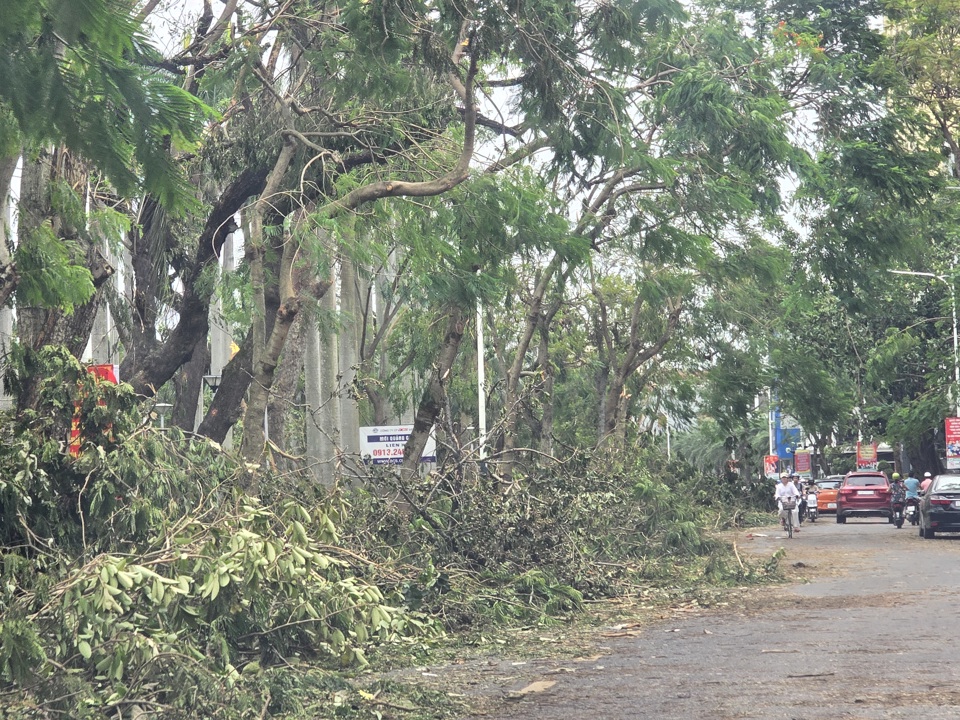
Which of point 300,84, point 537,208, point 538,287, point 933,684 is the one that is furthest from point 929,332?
point 933,684

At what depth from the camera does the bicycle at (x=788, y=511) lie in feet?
111

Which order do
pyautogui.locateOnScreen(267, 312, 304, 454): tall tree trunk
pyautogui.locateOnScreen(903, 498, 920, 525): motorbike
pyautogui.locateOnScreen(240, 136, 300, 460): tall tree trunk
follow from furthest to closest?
pyautogui.locateOnScreen(903, 498, 920, 525): motorbike < pyautogui.locateOnScreen(267, 312, 304, 454): tall tree trunk < pyautogui.locateOnScreen(240, 136, 300, 460): tall tree trunk

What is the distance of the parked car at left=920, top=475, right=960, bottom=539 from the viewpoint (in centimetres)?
3094

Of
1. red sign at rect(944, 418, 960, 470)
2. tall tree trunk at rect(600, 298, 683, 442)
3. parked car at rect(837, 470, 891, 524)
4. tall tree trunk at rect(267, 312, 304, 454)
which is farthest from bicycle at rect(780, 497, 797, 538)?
tall tree trunk at rect(267, 312, 304, 454)

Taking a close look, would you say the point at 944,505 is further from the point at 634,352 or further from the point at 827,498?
the point at 827,498

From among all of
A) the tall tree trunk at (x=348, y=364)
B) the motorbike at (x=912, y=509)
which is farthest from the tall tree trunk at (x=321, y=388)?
the motorbike at (x=912, y=509)

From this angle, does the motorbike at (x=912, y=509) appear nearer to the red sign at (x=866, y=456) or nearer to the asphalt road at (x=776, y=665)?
the asphalt road at (x=776, y=665)

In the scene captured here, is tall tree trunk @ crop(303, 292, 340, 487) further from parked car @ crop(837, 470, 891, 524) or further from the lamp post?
parked car @ crop(837, 470, 891, 524)

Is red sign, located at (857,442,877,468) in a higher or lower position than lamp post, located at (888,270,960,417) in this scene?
lower

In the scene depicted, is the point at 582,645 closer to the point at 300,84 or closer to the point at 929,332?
the point at 300,84

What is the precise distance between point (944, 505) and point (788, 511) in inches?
181

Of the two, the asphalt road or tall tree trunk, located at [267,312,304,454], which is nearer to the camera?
the asphalt road

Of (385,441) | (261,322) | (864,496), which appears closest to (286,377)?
(261,322)

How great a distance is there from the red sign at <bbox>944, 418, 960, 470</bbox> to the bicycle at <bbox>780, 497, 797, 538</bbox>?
6.05 m
